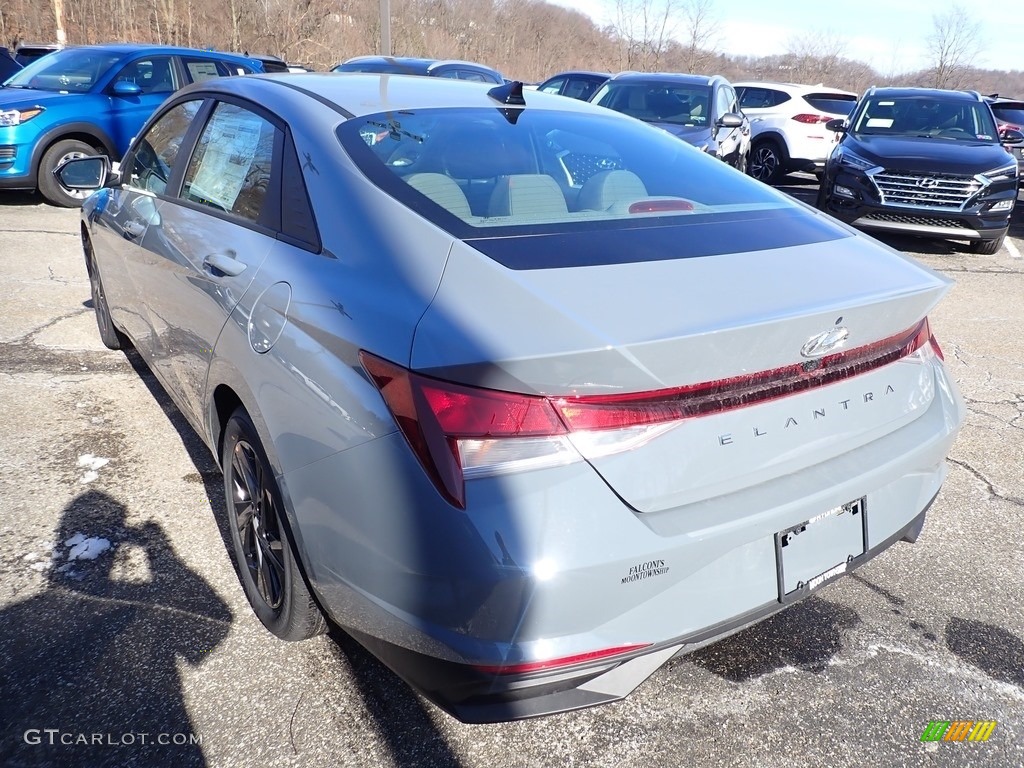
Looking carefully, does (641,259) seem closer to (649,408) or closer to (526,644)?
(649,408)

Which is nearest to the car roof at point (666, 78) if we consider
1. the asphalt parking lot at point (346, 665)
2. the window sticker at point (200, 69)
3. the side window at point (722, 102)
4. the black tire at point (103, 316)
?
the side window at point (722, 102)

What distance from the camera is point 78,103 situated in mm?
8812

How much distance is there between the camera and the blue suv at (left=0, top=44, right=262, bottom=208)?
8.52 m

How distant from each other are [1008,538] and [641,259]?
2175mm

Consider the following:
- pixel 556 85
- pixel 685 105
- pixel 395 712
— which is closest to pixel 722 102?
pixel 685 105

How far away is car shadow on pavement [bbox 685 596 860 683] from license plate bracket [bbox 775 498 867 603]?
405 millimetres

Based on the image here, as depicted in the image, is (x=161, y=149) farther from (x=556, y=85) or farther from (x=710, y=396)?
(x=556, y=85)

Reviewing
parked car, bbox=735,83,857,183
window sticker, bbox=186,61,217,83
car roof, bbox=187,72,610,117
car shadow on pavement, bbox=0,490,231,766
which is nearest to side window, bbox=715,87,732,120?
parked car, bbox=735,83,857,183

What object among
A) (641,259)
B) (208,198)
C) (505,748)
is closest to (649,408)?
(641,259)

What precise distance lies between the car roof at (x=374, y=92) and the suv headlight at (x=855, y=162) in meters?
6.19

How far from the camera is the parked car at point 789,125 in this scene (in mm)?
13406

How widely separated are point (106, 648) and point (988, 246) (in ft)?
29.6

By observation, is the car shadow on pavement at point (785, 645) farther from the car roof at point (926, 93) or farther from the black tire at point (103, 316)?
the car roof at point (926, 93)

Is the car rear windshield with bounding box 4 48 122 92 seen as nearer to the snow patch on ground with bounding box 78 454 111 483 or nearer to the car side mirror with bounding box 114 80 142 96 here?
the car side mirror with bounding box 114 80 142 96
